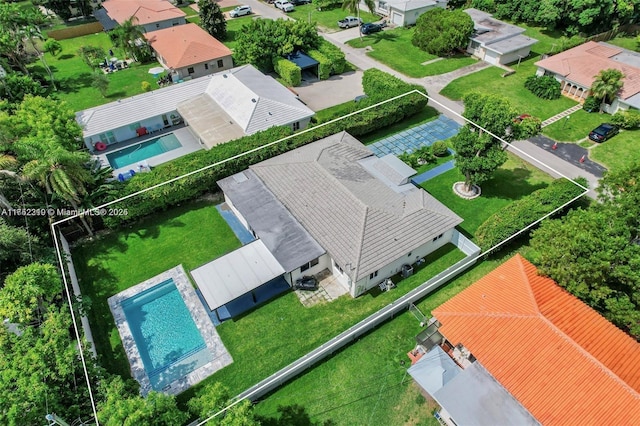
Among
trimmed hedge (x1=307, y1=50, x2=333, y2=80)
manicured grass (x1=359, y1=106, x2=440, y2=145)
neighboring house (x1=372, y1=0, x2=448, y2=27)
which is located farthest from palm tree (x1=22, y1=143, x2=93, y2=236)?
neighboring house (x1=372, y1=0, x2=448, y2=27)

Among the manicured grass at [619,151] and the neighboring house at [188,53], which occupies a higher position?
the neighboring house at [188,53]

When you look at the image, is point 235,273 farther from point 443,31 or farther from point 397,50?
point 443,31

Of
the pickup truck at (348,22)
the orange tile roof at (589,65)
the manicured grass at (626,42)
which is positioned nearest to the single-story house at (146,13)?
the pickup truck at (348,22)

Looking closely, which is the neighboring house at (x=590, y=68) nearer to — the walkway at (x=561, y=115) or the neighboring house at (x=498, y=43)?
the walkway at (x=561, y=115)

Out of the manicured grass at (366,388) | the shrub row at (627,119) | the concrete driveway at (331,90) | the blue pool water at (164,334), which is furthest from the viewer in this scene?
the concrete driveway at (331,90)

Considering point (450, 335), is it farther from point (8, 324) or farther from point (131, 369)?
point (8, 324)

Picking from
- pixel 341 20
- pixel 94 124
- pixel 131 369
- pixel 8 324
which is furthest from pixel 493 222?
pixel 341 20

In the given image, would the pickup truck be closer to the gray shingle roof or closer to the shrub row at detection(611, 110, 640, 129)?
the gray shingle roof
